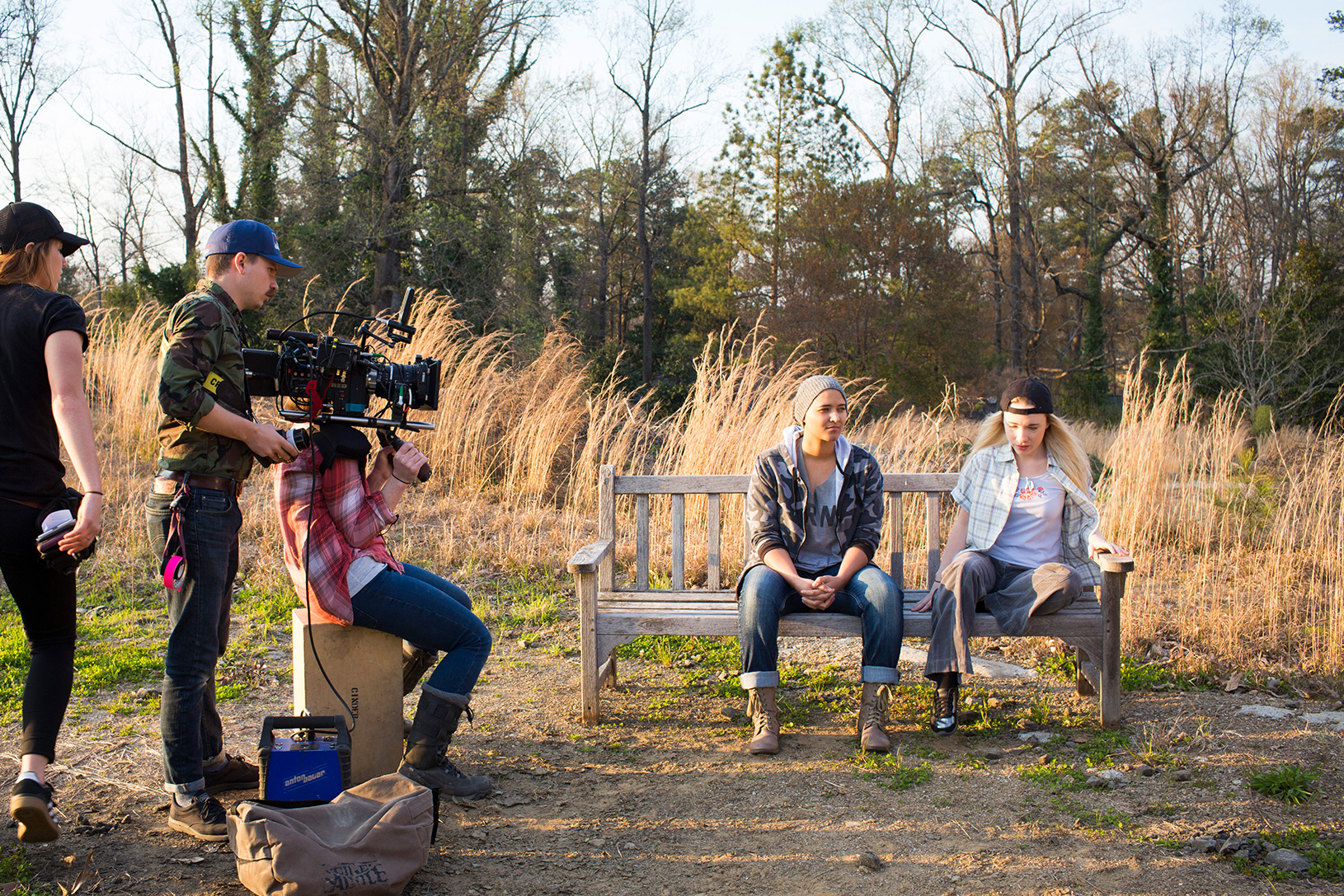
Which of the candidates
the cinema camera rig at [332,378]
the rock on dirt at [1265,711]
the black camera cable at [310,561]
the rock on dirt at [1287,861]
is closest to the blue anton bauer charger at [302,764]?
the black camera cable at [310,561]

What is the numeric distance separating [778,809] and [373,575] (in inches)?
55.5

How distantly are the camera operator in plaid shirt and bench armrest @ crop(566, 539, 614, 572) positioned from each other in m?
0.59

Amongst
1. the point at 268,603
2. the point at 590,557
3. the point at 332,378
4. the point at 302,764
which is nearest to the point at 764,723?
the point at 590,557

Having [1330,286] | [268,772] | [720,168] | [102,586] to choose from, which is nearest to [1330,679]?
[268,772]

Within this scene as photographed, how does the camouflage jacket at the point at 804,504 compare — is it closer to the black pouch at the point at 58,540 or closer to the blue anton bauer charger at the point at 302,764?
the blue anton bauer charger at the point at 302,764

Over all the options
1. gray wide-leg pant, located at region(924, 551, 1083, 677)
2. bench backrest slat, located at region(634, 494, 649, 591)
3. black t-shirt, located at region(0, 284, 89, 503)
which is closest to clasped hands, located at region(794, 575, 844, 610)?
gray wide-leg pant, located at region(924, 551, 1083, 677)

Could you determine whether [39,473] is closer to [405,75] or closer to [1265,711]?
[1265,711]

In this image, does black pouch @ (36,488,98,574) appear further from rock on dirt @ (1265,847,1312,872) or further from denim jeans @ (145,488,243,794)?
rock on dirt @ (1265,847,1312,872)

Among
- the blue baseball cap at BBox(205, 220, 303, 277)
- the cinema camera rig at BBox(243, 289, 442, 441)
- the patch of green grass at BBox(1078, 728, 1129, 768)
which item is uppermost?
the blue baseball cap at BBox(205, 220, 303, 277)

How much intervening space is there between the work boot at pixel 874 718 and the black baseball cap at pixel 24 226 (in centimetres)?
277

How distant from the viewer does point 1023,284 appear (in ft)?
97.0

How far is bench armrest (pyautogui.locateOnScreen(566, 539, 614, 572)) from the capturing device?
3.35 meters

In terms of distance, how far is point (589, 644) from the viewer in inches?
135

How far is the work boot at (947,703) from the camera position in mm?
3334
